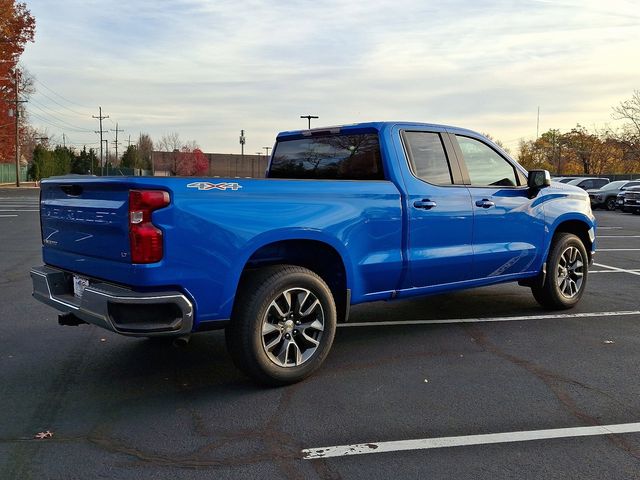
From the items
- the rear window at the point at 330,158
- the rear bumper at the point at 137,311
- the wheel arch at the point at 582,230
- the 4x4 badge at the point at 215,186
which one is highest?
the rear window at the point at 330,158

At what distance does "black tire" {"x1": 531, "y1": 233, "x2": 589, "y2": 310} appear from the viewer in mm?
6516

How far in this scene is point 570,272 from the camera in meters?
6.79

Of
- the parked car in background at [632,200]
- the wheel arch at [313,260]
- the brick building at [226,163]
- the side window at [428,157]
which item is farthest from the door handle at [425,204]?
the brick building at [226,163]

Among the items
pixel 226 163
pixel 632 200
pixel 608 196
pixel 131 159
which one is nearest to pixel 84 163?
pixel 131 159

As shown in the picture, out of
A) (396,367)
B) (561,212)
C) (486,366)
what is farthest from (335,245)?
(561,212)

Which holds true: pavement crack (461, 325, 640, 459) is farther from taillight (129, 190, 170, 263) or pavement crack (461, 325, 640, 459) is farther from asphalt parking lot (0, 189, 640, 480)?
taillight (129, 190, 170, 263)

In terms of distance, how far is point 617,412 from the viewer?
12.7 feet

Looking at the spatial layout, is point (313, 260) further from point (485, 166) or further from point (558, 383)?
point (485, 166)

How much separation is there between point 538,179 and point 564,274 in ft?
4.42

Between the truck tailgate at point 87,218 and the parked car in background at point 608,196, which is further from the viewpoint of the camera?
the parked car in background at point 608,196

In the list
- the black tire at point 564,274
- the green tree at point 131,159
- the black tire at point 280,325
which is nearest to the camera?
the black tire at point 280,325

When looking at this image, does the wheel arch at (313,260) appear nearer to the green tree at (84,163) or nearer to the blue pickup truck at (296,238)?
the blue pickup truck at (296,238)

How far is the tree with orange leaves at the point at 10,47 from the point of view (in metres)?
49.6

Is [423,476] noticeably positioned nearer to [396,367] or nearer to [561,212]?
[396,367]
